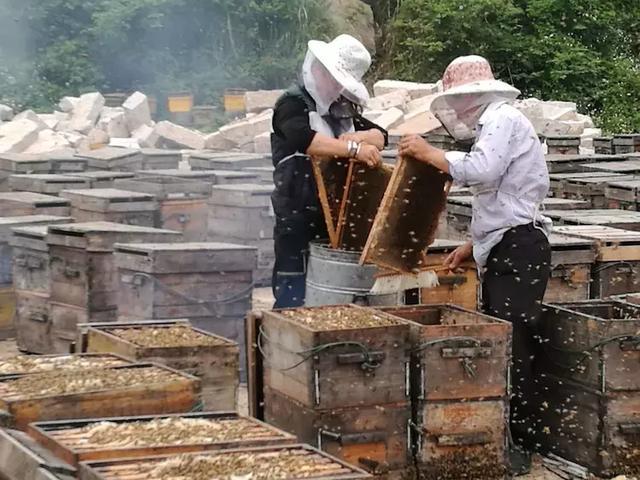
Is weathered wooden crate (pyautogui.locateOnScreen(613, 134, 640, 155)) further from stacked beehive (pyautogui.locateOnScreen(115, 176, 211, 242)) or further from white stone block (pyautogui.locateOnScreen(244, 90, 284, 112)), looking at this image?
white stone block (pyautogui.locateOnScreen(244, 90, 284, 112))

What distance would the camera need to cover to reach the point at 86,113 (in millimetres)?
20625

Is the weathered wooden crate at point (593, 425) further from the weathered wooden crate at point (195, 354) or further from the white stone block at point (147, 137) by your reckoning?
the white stone block at point (147, 137)

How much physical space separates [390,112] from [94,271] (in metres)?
9.95

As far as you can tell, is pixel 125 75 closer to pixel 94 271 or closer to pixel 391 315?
pixel 94 271

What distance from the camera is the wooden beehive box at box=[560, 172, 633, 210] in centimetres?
1012

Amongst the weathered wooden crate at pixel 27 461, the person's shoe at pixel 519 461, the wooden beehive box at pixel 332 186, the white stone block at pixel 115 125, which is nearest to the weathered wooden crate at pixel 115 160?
the wooden beehive box at pixel 332 186

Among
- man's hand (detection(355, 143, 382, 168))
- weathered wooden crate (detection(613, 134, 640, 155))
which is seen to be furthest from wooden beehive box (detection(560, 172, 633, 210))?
weathered wooden crate (detection(613, 134, 640, 155))

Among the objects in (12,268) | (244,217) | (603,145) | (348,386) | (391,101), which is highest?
(391,101)

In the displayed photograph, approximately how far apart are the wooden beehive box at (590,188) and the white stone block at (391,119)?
6408 millimetres

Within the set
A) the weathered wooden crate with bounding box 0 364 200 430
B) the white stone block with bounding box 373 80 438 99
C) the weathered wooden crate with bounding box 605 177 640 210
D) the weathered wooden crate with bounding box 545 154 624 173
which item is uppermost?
the white stone block with bounding box 373 80 438 99

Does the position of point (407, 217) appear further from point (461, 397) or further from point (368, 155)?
point (461, 397)

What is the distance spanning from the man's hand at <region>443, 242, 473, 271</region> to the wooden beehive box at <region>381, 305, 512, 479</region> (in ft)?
2.94

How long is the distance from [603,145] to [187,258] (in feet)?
30.8

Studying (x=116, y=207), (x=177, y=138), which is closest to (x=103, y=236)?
(x=116, y=207)
